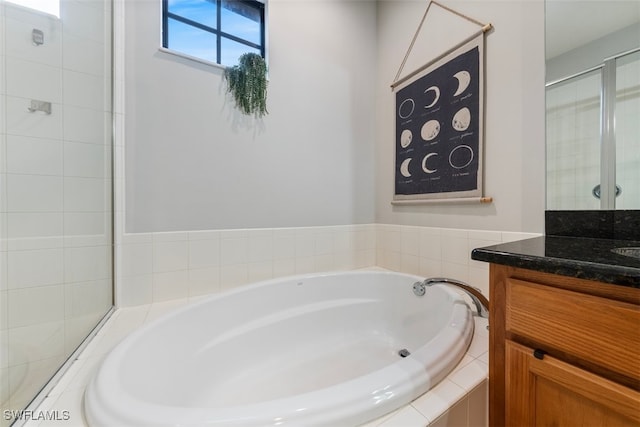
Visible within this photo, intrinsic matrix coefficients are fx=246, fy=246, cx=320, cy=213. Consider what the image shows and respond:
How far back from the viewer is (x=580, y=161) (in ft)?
3.30

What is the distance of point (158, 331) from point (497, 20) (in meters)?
2.13

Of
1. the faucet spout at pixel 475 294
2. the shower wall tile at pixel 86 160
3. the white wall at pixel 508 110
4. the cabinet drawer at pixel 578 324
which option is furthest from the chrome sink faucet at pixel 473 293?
the shower wall tile at pixel 86 160

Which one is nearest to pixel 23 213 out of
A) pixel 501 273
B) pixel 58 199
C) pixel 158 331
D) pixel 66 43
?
pixel 58 199

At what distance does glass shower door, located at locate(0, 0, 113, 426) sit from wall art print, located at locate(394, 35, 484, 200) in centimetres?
175

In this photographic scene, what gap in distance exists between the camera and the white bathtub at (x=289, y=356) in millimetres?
544

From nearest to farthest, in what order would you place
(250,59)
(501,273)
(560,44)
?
(501,273), (560,44), (250,59)

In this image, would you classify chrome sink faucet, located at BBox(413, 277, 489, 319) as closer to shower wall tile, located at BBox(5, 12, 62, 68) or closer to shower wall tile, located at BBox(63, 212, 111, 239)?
shower wall tile, located at BBox(63, 212, 111, 239)

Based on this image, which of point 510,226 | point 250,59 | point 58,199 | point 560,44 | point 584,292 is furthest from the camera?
point 250,59

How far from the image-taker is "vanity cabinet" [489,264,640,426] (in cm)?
44

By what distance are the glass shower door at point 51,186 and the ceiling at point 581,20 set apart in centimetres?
197

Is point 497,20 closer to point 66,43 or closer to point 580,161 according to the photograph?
point 580,161

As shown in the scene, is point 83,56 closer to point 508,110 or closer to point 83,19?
point 83,19

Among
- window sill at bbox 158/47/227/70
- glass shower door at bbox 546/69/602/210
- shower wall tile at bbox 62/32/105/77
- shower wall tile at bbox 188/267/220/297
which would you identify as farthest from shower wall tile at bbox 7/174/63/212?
glass shower door at bbox 546/69/602/210

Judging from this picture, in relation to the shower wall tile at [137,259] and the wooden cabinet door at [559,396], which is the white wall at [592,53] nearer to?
the wooden cabinet door at [559,396]
